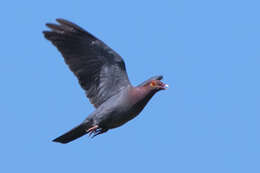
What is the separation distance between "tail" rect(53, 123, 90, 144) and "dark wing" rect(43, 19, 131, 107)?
612 millimetres

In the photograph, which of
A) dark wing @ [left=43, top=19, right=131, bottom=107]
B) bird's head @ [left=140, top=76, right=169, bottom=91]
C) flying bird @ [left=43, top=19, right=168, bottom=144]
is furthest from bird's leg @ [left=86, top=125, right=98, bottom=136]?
bird's head @ [left=140, top=76, right=169, bottom=91]

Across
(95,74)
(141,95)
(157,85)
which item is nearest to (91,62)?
(95,74)

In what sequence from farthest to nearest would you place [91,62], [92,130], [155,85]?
[91,62], [155,85], [92,130]

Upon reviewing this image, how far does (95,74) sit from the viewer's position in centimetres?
1241

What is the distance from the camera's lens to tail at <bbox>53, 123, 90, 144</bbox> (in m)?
11.9

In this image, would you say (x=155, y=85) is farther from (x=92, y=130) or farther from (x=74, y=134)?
(x=74, y=134)

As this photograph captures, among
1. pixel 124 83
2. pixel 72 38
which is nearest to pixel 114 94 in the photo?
pixel 124 83

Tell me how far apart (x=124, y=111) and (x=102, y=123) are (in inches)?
18.8

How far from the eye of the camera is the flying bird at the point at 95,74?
1187 cm

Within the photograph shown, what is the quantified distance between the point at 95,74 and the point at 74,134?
1285mm

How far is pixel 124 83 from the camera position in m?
12.3

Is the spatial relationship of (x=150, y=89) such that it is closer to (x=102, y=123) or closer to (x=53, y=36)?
(x=102, y=123)

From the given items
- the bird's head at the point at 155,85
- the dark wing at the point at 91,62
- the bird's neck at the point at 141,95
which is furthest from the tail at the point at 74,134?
the bird's head at the point at 155,85

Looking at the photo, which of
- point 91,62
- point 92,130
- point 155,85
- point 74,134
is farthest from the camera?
point 91,62
